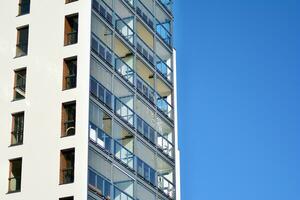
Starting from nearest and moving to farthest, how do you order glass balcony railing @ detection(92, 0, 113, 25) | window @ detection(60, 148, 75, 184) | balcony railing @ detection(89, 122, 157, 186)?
window @ detection(60, 148, 75, 184), balcony railing @ detection(89, 122, 157, 186), glass balcony railing @ detection(92, 0, 113, 25)

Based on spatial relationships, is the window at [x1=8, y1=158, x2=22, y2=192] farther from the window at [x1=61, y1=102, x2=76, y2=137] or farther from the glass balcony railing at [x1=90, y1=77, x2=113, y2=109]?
the glass balcony railing at [x1=90, y1=77, x2=113, y2=109]

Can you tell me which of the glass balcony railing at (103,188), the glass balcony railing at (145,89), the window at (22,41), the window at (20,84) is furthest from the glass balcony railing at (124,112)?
the window at (22,41)

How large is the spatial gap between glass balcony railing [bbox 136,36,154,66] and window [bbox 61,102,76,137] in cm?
894

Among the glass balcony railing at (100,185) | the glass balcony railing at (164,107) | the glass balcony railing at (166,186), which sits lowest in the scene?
the glass balcony railing at (100,185)

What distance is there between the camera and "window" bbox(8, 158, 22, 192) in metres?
55.2

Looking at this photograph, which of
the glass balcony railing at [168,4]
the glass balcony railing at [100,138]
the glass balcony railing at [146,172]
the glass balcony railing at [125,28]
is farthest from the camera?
the glass balcony railing at [168,4]

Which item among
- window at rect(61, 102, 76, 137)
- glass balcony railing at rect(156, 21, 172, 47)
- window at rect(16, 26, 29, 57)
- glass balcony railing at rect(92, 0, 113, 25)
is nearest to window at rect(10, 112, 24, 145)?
window at rect(61, 102, 76, 137)

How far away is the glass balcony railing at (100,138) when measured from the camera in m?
55.2

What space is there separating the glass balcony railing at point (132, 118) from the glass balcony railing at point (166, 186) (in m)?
1.67

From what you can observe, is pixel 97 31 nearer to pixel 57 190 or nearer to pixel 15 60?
pixel 15 60

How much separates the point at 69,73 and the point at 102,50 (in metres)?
2.73

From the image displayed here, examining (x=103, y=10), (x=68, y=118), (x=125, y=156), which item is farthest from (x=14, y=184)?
(x=103, y=10)

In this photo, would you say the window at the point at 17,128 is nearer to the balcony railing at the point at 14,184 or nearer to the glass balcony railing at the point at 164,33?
the balcony railing at the point at 14,184

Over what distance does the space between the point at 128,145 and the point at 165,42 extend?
419 inches
